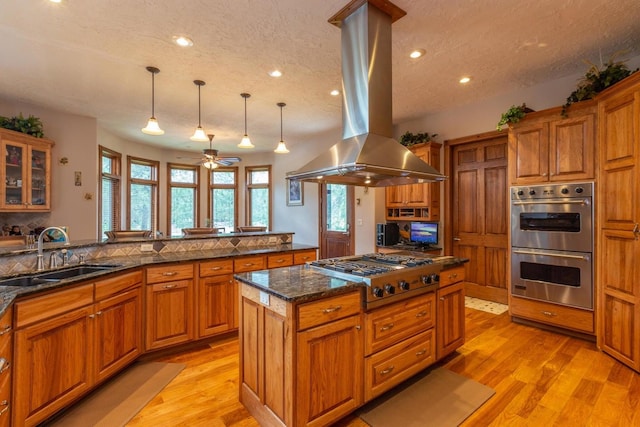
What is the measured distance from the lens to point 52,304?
6.18 ft

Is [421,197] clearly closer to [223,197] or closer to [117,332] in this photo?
[117,332]

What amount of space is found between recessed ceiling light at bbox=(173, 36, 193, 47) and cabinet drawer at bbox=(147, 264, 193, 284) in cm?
206

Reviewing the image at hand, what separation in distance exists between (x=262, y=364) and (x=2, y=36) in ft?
11.9

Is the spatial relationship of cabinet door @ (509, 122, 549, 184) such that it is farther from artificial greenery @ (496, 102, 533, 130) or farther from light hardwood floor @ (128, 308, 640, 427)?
light hardwood floor @ (128, 308, 640, 427)

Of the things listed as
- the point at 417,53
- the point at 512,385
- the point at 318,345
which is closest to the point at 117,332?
the point at 318,345

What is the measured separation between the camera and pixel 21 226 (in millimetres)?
4508

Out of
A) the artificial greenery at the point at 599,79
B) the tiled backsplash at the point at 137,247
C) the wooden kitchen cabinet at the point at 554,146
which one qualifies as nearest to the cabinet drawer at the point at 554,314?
the wooden kitchen cabinet at the point at 554,146

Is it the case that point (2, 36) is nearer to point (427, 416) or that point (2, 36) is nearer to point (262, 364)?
point (262, 364)

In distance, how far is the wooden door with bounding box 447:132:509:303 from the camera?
4250 mm

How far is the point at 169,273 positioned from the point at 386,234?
→ 326cm

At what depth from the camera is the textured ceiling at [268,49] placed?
2363 mm

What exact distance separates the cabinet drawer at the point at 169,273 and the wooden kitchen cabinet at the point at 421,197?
336 cm

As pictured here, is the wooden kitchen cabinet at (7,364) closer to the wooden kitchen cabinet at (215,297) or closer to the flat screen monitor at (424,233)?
the wooden kitchen cabinet at (215,297)

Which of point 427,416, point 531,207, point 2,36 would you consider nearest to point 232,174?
point 2,36
